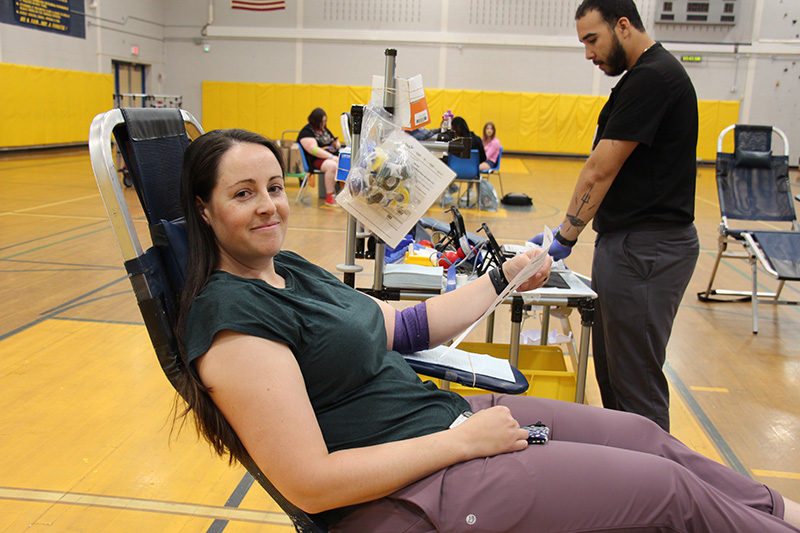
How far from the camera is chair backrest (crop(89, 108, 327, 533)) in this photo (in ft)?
3.98

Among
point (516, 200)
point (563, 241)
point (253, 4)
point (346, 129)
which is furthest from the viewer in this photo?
point (253, 4)

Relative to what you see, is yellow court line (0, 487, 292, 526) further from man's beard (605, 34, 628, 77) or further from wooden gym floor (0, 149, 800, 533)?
man's beard (605, 34, 628, 77)

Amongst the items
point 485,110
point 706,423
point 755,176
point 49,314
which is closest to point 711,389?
point 706,423

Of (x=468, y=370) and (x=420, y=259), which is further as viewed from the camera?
(x=420, y=259)

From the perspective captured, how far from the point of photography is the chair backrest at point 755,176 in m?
4.78

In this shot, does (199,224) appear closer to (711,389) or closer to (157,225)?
(157,225)

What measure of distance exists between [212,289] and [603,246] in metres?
1.52

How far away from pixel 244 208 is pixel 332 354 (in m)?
0.35

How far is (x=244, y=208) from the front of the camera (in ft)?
4.08

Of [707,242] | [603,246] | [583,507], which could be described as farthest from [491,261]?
[707,242]

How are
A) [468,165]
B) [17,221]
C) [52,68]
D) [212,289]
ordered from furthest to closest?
[52,68]
[468,165]
[17,221]
[212,289]

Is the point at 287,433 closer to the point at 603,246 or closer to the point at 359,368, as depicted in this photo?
the point at 359,368

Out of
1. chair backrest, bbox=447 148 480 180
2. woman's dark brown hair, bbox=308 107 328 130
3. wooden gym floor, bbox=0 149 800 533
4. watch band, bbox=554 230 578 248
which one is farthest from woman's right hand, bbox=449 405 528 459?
woman's dark brown hair, bbox=308 107 328 130

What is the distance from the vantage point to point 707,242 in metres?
6.95
